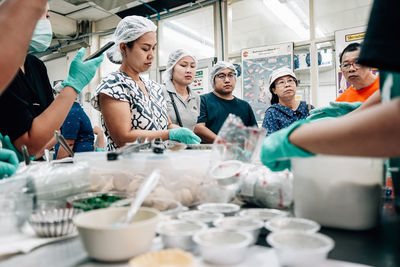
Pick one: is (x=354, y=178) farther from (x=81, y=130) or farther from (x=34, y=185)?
(x=81, y=130)

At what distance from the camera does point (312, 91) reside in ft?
12.4

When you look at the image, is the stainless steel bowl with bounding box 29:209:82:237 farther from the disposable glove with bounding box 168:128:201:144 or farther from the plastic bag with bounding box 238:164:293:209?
the disposable glove with bounding box 168:128:201:144

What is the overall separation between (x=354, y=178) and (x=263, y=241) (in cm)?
26

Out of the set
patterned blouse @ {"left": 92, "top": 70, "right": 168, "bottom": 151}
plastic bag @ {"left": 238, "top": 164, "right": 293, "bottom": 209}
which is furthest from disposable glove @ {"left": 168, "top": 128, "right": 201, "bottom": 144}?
plastic bag @ {"left": 238, "top": 164, "right": 293, "bottom": 209}

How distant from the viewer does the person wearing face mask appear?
3.91 ft

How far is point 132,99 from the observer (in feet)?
5.15

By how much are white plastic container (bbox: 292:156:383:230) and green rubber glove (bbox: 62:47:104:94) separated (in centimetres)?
116

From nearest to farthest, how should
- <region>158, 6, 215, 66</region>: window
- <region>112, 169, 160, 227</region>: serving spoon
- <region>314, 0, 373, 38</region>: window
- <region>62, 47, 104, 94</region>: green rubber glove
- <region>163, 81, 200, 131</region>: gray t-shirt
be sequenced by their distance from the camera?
1. <region>112, 169, 160, 227</region>: serving spoon
2. <region>62, 47, 104, 94</region>: green rubber glove
3. <region>163, 81, 200, 131</region>: gray t-shirt
4. <region>314, 0, 373, 38</region>: window
5. <region>158, 6, 215, 66</region>: window

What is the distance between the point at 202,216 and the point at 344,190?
35cm

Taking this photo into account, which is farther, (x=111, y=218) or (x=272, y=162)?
Result: (x=272, y=162)

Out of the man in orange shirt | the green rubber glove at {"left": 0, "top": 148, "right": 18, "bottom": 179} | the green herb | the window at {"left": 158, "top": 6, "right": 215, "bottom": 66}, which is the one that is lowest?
the green herb

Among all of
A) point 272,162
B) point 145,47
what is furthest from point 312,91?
point 272,162

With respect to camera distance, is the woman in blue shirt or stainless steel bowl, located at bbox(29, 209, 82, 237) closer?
stainless steel bowl, located at bbox(29, 209, 82, 237)

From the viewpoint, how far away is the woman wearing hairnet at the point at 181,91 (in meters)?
2.60
